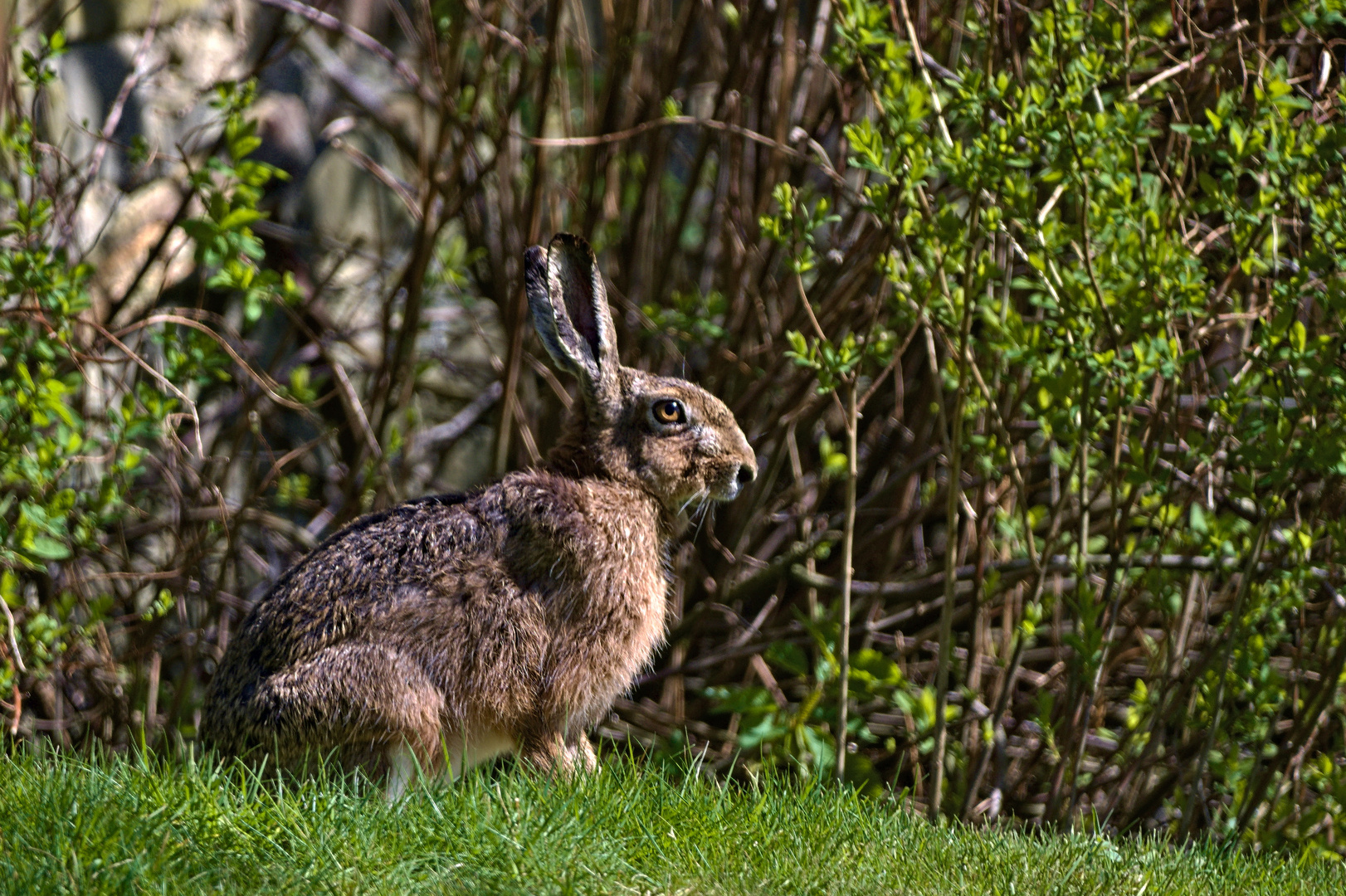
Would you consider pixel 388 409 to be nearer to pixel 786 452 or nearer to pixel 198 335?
pixel 198 335

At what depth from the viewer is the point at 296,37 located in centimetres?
668

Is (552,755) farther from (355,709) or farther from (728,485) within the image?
(728,485)

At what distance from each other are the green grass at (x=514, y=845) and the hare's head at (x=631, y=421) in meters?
1.09

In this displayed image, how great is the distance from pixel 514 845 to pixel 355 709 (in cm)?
91

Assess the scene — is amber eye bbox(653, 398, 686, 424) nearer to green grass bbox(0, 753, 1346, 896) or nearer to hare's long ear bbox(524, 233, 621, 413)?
hare's long ear bbox(524, 233, 621, 413)

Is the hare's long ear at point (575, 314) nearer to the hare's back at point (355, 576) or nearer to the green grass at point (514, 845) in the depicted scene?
the hare's back at point (355, 576)

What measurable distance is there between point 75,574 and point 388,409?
170 cm

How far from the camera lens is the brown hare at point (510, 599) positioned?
13.5 ft

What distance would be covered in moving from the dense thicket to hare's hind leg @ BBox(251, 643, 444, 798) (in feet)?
3.40

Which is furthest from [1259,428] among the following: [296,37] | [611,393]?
[296,37]

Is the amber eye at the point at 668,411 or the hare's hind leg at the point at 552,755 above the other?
the amber eye at the point at 668,411

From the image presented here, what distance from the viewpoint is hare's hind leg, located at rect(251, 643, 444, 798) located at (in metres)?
4.07

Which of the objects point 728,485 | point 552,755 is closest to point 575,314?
point 728,485

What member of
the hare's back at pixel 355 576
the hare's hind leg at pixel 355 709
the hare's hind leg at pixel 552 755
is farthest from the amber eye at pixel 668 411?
the hare's hind leg at pixel 355 709
